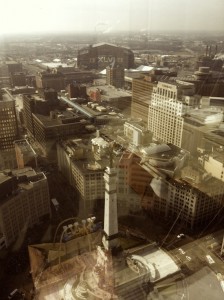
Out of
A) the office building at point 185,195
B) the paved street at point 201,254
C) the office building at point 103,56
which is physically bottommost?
the paved street at point 201,254

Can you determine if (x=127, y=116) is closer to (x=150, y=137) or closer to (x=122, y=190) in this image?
(x=150, y=137)

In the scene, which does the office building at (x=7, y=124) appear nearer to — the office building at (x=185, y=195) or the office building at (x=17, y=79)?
the office building at (x=185, y=195)

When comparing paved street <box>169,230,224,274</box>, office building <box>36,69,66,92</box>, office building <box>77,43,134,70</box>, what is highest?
office building <box>77,43,134,70</box>

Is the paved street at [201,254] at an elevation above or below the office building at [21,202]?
below

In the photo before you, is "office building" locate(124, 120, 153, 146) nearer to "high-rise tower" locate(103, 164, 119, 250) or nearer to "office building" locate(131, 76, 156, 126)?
"office building" locate(131, 76, 156, 126)

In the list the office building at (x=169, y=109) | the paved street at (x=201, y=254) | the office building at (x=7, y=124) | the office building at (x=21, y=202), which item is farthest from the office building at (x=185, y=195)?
the office building at (x=7, y=124)

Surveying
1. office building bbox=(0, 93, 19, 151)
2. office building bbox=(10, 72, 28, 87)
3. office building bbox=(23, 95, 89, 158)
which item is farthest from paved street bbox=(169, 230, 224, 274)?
office building bbox=(10, 72, 28, 87)
